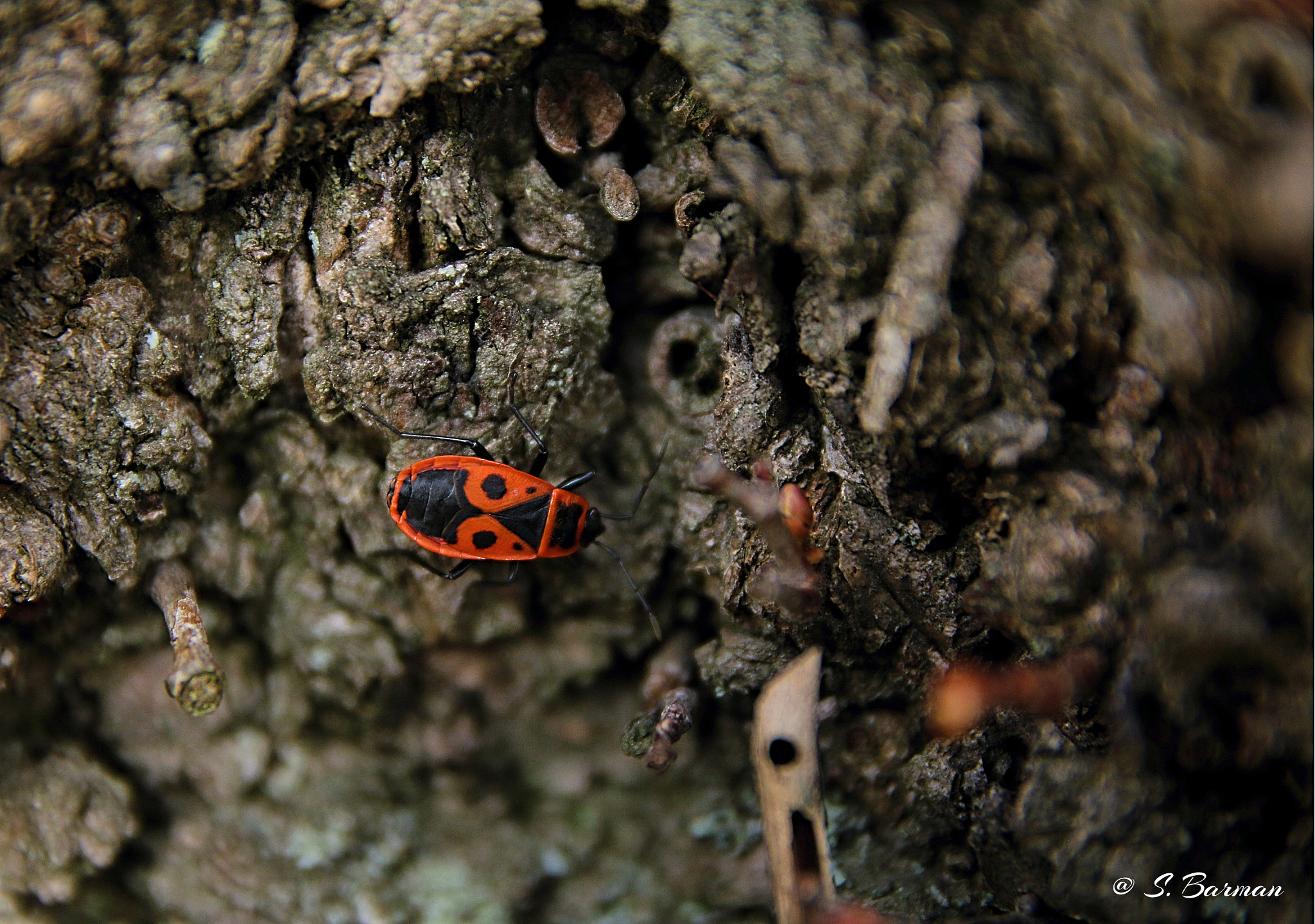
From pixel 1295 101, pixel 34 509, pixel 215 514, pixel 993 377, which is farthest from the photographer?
pixel 215 514

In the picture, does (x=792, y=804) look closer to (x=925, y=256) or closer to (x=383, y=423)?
(x=925, y=256)

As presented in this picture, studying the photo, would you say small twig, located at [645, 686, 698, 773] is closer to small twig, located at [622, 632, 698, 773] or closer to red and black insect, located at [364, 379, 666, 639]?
small twig, located at [622, 632, 698, 773]

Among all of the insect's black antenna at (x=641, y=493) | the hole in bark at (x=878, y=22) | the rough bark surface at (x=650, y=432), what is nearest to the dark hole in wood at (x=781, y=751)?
the rough bark surface at (x=650, y=432)

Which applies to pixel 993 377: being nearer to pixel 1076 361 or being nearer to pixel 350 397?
pixel 1076 361

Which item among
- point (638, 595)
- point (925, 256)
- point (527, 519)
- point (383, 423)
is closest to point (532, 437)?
point (527, 519)

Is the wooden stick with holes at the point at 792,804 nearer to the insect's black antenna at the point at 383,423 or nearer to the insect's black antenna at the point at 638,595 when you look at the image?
the insect's black antenna at the point at 638,595

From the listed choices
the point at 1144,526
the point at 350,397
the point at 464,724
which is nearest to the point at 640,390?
the point at 350,397
